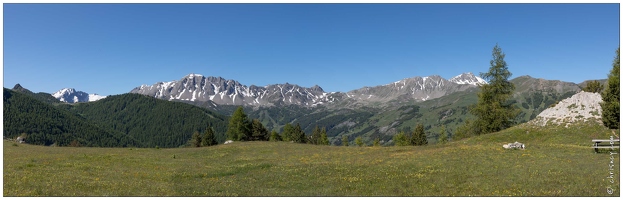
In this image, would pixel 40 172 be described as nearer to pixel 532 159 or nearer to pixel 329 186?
pixel 329 186

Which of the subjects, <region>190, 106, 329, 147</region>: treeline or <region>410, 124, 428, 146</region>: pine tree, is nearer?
<region>190, 106, 329, 147</region>: treeline

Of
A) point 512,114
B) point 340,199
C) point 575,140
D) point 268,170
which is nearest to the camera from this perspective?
point 340,199

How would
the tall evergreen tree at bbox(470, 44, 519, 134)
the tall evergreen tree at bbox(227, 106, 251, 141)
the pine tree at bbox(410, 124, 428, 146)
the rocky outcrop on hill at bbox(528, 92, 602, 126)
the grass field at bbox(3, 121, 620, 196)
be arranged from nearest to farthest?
the grass field at bbox(3, 121, 620, 196) < the rocky outcrop on hill at bbox(528, 92, 602, 126) < the tall evergreen tree at bbox(470, 44, 519, 134) < the tall evergreen tree at bbox(227, 106, 251, 141) < the pine tree at bbox(410, 124, 428, 146)

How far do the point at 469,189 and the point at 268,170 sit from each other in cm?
1948

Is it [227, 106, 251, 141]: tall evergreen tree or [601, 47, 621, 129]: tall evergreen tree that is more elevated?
[601, 47, 621, 129]: tall evergreen tree

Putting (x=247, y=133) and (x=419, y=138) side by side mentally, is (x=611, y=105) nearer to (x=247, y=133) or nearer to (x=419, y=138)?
(x=419, y=138)

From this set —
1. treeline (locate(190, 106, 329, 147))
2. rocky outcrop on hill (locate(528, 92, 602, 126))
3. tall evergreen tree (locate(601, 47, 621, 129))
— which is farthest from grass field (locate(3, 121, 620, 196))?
treeline (locate(190, 106, 329, 147))

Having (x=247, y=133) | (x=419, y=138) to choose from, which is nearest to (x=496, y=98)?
(x=419, y=138)

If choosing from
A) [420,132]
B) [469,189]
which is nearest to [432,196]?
[469,189]

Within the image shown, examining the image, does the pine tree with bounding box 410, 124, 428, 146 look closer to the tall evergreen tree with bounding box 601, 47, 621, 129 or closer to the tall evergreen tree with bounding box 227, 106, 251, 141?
the tall evergreen tree with bounding box 227, 106, 251, 141

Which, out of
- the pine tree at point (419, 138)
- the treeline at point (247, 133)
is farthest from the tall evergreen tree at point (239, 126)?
the pine tree at point (419, 138)

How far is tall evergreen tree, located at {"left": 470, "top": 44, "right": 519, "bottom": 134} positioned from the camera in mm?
74125

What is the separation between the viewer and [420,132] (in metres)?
115

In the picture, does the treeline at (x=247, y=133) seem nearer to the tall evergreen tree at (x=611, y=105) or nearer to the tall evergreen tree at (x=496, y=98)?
the tall evergreen tree at (x=496, y=98)
